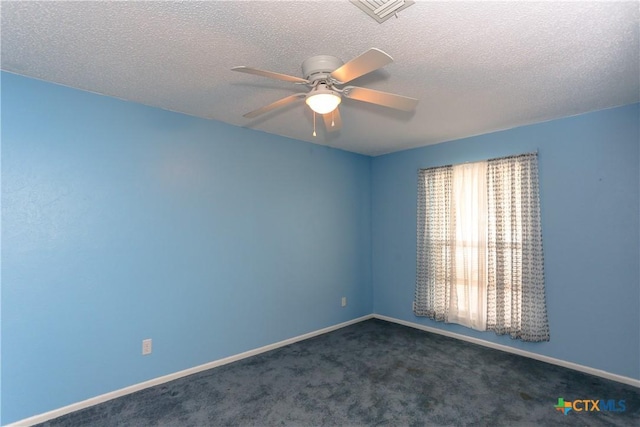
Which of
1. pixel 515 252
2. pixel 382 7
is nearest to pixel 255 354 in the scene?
pixel 515 252

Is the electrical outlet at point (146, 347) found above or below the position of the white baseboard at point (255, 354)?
above

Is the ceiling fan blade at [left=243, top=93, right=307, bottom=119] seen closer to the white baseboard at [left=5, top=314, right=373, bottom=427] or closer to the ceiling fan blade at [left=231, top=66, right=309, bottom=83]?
the ceiling fan blade at [left=231, top=66, right=309, bottom=83]

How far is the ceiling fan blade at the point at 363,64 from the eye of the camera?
1416 millimetres

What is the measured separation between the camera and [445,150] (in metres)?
3.98

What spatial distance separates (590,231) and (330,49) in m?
2.92

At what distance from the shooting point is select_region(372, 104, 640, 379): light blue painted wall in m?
2.73

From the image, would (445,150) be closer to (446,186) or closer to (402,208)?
(446,186)

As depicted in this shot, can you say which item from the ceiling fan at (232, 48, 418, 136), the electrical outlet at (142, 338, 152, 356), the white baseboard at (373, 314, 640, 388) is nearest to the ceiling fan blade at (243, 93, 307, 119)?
the ceiling fan at (232, 48, 418, 136)

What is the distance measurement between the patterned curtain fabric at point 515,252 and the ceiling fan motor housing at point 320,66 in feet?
8.24

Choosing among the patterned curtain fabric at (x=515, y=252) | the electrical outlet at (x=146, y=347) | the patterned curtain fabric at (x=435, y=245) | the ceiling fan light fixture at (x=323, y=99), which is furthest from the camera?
the patterned curtain fabric at (x=435, y=245)

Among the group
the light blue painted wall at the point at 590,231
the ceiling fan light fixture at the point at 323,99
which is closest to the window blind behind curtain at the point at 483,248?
the light blue painted wall at the point at 590,231

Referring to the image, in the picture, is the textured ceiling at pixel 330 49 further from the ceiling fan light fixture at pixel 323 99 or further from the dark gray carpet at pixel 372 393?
the dark gray carpet at pixel 372 393

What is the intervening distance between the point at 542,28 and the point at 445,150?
2.33 meters

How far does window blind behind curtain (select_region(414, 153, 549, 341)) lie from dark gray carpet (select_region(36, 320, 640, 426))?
467mm
